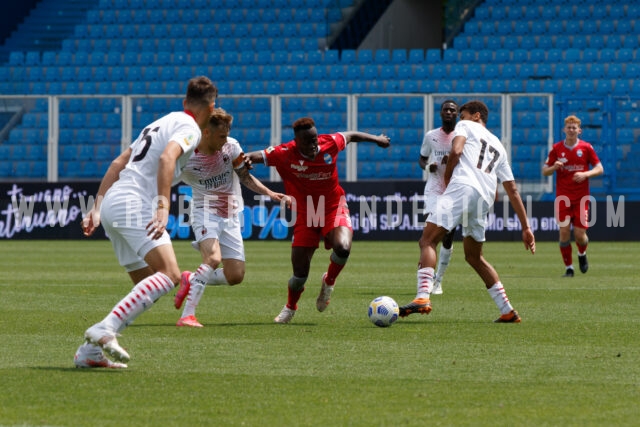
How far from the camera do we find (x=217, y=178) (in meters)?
10.9

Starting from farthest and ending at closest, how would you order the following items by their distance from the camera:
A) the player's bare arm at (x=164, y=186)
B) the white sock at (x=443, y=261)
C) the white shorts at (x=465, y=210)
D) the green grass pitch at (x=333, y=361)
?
1. the white sock at (x=443, y=261)
2. the white shorts at (x=465, y=210)
3. the player's bare arm at (x=164, y=186)
4. the green grass pitch at (x=333, y=361)

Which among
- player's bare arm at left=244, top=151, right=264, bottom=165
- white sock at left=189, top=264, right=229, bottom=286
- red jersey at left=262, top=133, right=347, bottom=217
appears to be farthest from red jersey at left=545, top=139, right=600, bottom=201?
white sock at left=189, top=264, right=229, bottom=286

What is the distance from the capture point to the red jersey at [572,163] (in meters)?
17.4

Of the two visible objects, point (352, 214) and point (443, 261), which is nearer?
point (443, 261)

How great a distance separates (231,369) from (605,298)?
21.4 ft

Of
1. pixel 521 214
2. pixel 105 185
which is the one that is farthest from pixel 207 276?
pixel 105 185

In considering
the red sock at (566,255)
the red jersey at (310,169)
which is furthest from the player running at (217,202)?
the red sock at (566,255)

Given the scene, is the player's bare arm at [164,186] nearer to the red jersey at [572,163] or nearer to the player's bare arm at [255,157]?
the player's bare arm at [255,157]

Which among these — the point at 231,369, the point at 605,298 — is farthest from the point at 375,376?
the point at 605,298

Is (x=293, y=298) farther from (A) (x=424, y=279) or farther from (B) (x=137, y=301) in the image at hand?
(B) (x=137, y=301)

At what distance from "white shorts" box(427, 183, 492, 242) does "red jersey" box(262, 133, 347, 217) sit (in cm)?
99

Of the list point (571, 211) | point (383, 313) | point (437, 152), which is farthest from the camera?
point (571, 211)

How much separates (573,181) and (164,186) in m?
11.1

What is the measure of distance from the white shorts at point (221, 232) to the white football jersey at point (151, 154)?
125 inches
